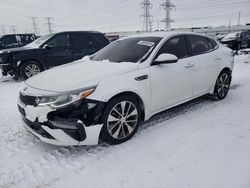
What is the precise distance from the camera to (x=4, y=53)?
7227mm

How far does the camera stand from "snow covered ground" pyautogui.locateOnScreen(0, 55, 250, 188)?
2.37 meters

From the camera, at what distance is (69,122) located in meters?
2.60

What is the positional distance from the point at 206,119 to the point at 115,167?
2.08 m

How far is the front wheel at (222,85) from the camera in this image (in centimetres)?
474

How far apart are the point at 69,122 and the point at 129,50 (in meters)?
1.80

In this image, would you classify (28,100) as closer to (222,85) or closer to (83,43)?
(222,85)

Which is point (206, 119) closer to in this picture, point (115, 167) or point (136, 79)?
point (136, 79)

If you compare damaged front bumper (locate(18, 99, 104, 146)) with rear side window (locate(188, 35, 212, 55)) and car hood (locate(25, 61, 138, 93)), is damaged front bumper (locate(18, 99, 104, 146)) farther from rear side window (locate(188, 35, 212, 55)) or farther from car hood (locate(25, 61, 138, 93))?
rear side window (locate(188, 35, 212, 55))

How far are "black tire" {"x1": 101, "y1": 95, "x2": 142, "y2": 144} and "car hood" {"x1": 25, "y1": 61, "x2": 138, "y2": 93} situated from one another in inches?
15.0

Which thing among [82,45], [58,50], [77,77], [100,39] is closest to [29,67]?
[58,50]

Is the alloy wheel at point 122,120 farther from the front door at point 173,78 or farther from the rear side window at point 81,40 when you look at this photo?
the rear side window at point 81,40

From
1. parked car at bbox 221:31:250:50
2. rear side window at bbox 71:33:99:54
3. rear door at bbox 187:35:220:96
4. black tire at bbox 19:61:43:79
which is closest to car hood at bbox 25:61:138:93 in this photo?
rear door at bbox 187:35:220:96

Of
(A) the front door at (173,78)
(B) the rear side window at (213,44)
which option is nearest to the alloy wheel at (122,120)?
(A) the front door at (173,78)

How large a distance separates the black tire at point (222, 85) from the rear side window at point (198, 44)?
0.73 metres
